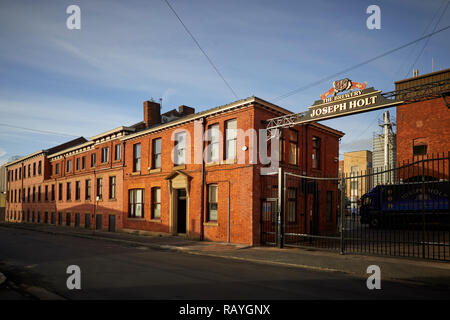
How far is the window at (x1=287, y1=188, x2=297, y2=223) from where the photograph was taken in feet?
59.8

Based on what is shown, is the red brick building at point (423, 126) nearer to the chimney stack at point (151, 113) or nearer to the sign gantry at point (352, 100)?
the sign gantry at point (352, 100)

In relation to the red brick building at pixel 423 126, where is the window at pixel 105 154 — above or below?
below

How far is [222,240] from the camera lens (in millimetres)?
17141

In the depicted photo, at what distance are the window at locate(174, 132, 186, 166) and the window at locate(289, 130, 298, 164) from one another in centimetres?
670

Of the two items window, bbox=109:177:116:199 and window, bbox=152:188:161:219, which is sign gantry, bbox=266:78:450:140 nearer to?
window, bbox=152:188:161:219

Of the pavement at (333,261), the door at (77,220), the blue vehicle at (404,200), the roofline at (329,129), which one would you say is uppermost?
the roofline at (329,129)

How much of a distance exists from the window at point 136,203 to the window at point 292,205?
11374 millimetres

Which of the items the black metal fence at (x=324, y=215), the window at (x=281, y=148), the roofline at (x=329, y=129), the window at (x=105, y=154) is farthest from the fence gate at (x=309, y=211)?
the window at (x=105, y=154)

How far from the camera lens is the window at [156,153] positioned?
22719mm

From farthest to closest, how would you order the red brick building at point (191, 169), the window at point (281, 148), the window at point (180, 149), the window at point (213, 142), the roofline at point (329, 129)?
1. the roofline at point (329, 129)
2. the window at point (180, 149)
3. the window at point (213, 142)
4. the window at point (281, 148)
5. the red brick building at point (191, 169)

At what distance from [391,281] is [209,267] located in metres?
5.40

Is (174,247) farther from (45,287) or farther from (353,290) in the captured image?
(353,290)

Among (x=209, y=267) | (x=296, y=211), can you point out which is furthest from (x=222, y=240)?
(x=209, y=267)

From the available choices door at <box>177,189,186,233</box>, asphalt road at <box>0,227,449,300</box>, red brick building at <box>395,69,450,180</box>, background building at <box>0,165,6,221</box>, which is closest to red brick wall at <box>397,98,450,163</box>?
red brick building at <box>395,69,450,180</box>
